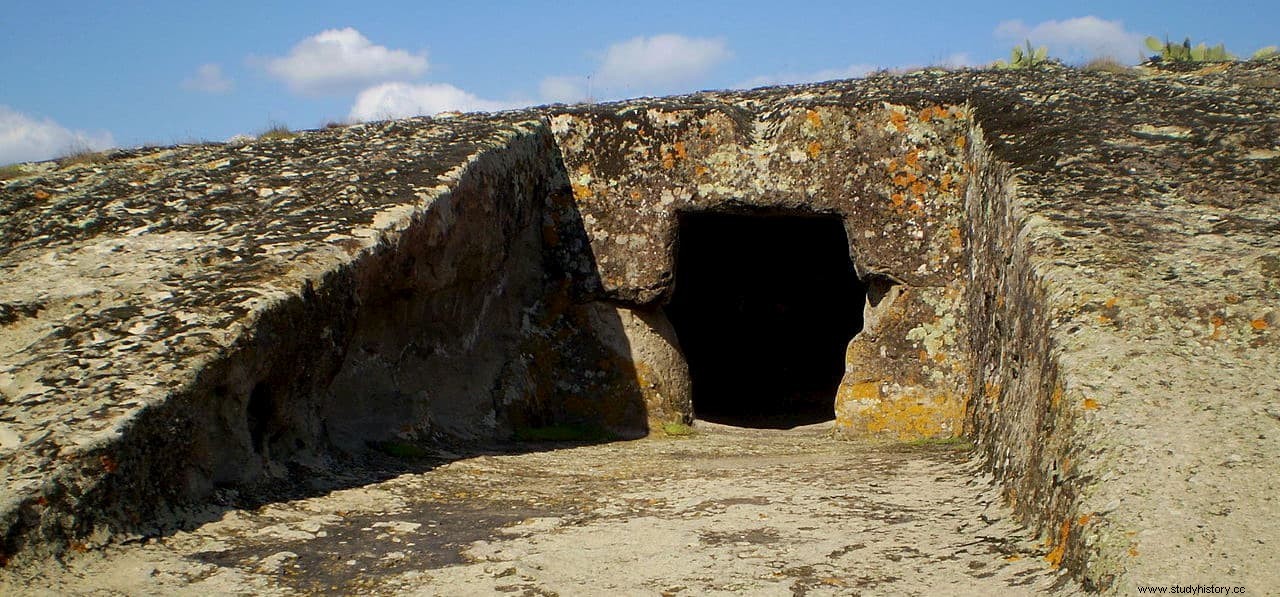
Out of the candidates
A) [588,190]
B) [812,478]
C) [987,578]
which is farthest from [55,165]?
[987,578]

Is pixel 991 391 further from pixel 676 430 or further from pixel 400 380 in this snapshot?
pixel 400 380

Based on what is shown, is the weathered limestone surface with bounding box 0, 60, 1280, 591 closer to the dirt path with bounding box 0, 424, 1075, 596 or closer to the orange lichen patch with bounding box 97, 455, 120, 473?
the orange lichen patch with bounding box 97, 455, 120, 473

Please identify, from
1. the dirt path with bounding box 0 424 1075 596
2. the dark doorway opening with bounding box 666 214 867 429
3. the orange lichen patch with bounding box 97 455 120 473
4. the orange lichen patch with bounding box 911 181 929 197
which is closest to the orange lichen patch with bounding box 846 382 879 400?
the orange lichen patch with bounding box 911 181 929 197

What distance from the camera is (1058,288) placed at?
3.70 m

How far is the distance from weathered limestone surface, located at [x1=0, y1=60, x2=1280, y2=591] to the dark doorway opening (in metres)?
2.70

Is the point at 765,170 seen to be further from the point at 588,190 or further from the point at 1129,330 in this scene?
the point at 1129,330

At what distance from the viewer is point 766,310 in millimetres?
10422

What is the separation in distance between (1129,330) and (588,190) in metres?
3.94

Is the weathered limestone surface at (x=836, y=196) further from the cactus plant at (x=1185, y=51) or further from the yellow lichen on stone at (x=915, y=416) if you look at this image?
the cactus plant at (x=1185, y=51)

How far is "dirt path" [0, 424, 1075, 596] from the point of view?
9.70ft

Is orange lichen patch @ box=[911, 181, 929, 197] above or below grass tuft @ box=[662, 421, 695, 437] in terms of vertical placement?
above

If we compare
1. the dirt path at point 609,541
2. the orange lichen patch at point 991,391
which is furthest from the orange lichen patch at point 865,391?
the dirt path at point 609,541

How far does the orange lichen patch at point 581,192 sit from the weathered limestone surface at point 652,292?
6 cm

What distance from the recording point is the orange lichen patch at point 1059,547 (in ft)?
9.31
